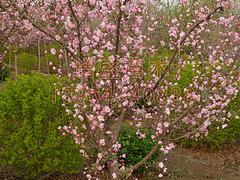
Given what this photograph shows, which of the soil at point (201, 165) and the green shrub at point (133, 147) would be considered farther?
the soil at point (201, 165)

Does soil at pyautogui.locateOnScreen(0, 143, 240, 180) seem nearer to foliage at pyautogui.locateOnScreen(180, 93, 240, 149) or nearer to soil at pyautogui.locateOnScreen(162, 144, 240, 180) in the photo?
soil at pyautogui.locateOnScreen(162, 144, 240, 180)

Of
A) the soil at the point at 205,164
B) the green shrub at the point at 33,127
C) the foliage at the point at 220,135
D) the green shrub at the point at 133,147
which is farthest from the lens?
the foliage at the point at 220,135

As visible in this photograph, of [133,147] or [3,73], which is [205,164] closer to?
[133,147]

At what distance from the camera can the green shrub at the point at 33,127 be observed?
5945 millimetres

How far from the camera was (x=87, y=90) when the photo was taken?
440cm

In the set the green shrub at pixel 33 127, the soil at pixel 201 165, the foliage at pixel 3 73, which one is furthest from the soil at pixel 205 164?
the foliage at pixel 3 73

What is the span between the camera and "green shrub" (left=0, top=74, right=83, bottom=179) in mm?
5945

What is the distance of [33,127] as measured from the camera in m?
6.01

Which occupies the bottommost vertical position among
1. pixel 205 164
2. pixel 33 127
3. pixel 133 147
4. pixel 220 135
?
pixel 205 164

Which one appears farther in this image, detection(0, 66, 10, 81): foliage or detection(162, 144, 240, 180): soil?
detection(0, 66, 10, 81): foliage

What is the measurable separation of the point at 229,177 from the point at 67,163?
12.0ft

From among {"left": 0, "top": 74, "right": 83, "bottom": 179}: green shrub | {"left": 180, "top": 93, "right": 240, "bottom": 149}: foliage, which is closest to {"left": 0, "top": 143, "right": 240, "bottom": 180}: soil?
{"left": 180, "top": 93, "right": 240, "bottom": 149}: foliage

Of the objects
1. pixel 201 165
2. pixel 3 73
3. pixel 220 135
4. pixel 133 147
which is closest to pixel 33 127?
pixel 133 147

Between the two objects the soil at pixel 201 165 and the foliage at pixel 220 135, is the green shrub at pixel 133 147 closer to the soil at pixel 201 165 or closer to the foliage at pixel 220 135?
the soil at pixel 201 165
